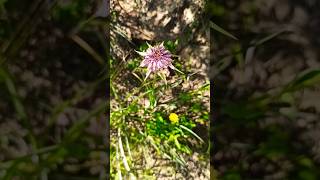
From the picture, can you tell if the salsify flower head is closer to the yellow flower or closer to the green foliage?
the green foliage

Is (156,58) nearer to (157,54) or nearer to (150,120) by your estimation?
(157,54)

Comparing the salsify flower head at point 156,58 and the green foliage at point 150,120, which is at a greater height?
the salsify flower head at point 156,58

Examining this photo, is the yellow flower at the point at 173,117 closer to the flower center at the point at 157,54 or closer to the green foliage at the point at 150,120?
the green foliage at the point at 150,120

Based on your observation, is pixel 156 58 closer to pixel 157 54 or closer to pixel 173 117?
pixel 157 54

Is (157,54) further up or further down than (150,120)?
further up

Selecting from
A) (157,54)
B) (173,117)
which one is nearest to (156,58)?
(157,54)

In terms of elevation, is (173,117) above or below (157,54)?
below

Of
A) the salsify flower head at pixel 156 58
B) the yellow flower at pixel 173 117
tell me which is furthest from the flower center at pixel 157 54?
the yellow flower at pixel 173 117

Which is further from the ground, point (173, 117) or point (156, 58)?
point (156, 58)

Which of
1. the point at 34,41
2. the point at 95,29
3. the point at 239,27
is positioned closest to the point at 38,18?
the point at 34,41
